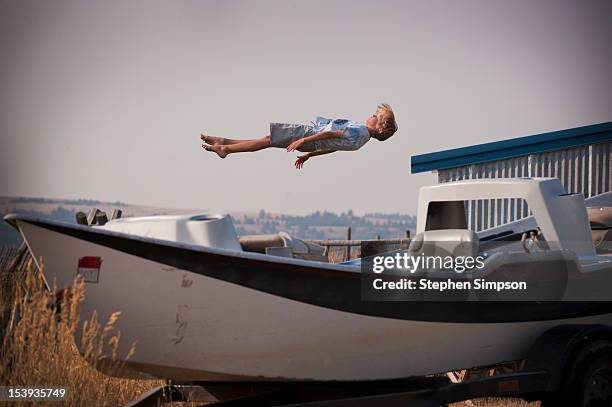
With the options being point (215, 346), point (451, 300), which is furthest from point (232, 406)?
point (451, 300)

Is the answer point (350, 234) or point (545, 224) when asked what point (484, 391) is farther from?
point (350, 234)

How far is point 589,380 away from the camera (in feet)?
21.8

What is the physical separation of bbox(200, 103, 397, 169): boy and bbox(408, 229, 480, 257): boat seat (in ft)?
2.95

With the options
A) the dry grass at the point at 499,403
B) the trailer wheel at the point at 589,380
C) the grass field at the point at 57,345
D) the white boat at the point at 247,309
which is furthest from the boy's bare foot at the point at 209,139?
the dry grass at the point at 499,403

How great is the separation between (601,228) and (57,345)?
18.6 ft

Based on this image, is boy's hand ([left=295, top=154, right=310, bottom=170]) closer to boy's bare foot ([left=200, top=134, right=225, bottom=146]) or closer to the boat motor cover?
boy's bare foot ([left=200, top=134, right=225, bottom=146])

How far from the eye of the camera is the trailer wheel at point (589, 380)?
21.5 ft

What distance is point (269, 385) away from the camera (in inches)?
249

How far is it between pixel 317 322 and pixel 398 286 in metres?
0.71

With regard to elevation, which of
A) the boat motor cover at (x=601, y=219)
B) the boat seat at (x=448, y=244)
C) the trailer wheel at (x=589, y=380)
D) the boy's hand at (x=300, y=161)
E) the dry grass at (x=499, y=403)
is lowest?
the dry grass at (x=499, y=403)

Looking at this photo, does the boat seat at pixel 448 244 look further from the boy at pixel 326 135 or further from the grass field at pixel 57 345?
the grass field at pixel 57 345

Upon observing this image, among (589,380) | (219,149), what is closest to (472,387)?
(589,380)

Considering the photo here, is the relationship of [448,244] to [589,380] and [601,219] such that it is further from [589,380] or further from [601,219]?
[601,219]

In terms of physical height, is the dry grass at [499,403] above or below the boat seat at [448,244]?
below
